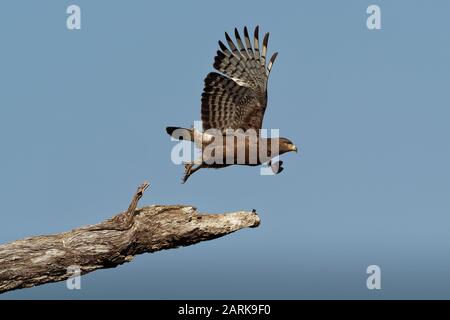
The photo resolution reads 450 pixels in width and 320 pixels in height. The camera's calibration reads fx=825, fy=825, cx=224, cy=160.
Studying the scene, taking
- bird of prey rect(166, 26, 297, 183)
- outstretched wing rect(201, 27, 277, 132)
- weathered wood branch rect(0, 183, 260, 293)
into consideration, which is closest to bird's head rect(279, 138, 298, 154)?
bird of prey rect(166, 26, 297, 183)

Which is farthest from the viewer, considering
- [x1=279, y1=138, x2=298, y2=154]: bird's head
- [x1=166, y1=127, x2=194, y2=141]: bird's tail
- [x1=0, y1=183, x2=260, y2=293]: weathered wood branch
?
[x1=279, y1=138, x2=298, y2=154]: bird's head

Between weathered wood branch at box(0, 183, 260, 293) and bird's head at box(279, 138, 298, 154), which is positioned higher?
bird's head at box(279, 138, 298, 154)

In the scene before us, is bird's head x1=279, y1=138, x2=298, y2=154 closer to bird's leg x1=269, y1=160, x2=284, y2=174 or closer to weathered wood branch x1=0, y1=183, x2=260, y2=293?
bird's leg x1=269, y1=160, x2=284, y2=174

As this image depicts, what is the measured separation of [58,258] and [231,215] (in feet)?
10.1

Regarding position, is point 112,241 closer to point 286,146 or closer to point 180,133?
point 180,133

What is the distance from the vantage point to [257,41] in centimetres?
1552

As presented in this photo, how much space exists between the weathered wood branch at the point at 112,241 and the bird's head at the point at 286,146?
161 cm

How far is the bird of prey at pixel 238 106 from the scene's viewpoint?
1535 centimetres

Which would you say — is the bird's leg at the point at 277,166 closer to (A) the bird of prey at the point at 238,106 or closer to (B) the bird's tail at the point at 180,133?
(A) the bird of prey at the point at 238,106

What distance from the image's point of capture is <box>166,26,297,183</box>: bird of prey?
1535 cm

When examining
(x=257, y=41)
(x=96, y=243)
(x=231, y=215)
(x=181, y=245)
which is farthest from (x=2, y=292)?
(x=257, y=41)

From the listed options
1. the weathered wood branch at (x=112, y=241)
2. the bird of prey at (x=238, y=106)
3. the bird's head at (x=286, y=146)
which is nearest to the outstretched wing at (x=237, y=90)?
the bird of prey at (x=238, y=106)

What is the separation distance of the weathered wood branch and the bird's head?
1.61m
